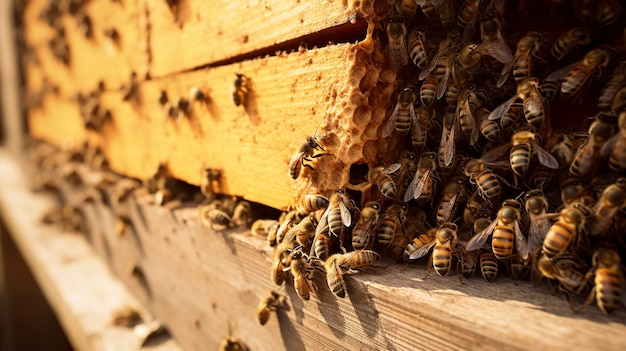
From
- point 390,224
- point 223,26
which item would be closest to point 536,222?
point 390,224

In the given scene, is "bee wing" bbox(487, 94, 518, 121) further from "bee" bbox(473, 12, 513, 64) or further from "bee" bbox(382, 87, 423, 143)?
"bee" bbox(382, 87, 423, 143)

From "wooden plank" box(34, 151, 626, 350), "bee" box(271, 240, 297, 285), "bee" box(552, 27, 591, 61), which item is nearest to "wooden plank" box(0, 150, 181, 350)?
"wooden plank" box(34, 151, 626, 350)

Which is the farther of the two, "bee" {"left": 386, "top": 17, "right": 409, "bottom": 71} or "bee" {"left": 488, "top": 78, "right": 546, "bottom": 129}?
"bee" {"left": 386, "top": 17, "right": 409, "bottom": 71}

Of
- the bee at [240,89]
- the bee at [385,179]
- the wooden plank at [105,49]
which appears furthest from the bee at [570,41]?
the wooden plank at [105,49]

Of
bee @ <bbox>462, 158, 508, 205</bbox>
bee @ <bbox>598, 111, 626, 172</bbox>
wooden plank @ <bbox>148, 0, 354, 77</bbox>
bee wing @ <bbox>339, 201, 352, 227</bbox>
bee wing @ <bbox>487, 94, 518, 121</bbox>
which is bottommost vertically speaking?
bee wing @ <bbox>339, 201, 352, 227</bbox>

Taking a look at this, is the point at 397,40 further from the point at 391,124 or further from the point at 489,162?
the point at 489,162

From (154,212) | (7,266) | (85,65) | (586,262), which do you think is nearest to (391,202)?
(586,262)

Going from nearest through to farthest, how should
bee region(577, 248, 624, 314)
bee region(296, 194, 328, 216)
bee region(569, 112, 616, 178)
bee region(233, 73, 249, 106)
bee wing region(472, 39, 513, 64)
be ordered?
bee region(577, 248, 624, 314) → bee region(569, 112, 616, 178) → bee wing region(472, 39, 513, 64) → bee region(296, 194, 328, 216) → bee region(233, 73, 249, 106)
